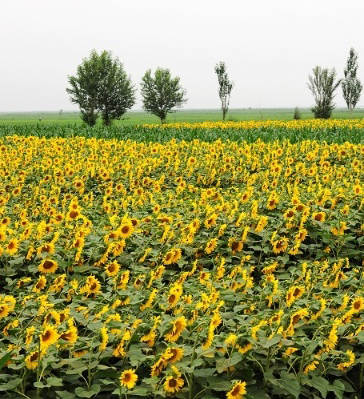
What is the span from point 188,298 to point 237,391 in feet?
2.64

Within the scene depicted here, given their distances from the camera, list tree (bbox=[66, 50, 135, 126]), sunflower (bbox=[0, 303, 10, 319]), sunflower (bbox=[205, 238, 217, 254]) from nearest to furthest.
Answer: sunflower (bbox=[0, 303, 10, 319]), sunflower (bbox=[205, 238, 217, 254]), tree (bbox=[66, 50, 135, 126])

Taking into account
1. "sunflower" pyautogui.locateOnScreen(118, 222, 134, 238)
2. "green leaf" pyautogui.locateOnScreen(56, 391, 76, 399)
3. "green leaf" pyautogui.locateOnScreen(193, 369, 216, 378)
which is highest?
"sunflower" pyautogui.locateOnScreen(118, 222, 134, 238)

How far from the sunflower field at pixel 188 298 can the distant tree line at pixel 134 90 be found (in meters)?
33.3

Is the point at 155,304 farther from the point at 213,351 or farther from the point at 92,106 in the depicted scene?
the point at 92,106

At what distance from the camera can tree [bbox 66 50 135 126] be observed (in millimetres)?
40000

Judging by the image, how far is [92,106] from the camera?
3972 centimetres

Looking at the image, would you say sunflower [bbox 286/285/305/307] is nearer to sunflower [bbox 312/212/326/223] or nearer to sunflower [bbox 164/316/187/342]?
sunflower [bbox 164/316/187/342]

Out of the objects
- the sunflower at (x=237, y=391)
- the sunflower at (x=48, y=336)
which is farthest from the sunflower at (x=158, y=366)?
the sunflower at (x=48, y=336)

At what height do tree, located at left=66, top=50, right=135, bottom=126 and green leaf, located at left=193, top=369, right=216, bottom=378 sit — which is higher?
tree, located at left=66, top=50, right=135, bottom=126

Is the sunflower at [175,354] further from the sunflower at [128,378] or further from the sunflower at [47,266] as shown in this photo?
the sunflower at [47,266]

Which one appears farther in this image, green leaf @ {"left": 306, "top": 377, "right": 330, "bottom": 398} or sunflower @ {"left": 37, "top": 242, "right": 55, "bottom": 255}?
sunflower @ {"left": 37, "top": 242, "right": 55, "bottom": 255}

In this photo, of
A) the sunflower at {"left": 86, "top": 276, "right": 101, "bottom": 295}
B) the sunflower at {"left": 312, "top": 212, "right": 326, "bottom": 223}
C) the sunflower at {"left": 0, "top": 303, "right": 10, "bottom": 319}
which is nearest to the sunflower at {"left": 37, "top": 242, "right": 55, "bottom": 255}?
the sunflower at {"left": 86, "top": 276, "right": 101, "bottom": 295}

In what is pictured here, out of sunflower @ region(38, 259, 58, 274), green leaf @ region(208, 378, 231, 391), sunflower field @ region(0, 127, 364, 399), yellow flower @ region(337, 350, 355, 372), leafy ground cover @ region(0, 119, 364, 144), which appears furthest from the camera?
leafy ground cover @ region(0, 119, 364, 144)

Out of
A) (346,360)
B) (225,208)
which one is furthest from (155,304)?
(225,208)
